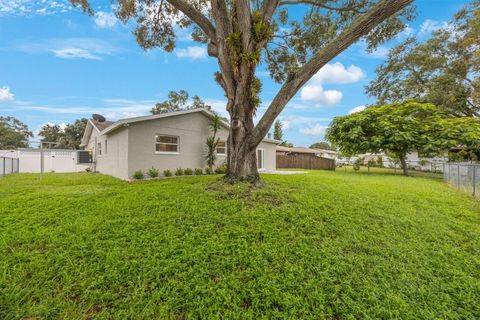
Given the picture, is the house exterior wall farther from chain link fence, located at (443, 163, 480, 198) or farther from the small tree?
chain link fence, located at (443, 163, 480, 198)

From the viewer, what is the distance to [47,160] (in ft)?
51.5

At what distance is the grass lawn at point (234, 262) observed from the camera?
76.1 inches

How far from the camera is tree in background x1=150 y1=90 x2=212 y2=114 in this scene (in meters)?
29.4

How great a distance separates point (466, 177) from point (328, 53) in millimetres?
7601

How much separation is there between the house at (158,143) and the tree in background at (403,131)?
8774 mm

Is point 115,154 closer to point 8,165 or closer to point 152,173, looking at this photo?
point 152,173

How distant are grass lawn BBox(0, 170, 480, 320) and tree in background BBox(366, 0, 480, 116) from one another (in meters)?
15.8

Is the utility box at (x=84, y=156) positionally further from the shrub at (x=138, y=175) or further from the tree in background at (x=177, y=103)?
the tree in background at (x=177, y=103)

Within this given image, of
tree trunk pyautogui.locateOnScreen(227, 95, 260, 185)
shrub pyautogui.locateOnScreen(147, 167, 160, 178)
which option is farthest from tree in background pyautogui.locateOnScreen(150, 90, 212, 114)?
tree trunk pyautogui.locateOnScreen(227, 95, 260, 185)

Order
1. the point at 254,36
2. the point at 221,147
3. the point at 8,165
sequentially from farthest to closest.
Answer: the point at 221,147
the point at 8,165
the point at 254,36

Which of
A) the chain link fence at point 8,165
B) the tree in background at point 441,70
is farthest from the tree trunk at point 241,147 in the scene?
the tree in background at point 441,70

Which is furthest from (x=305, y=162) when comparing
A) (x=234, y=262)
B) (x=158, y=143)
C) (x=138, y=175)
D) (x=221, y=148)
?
(x=234, y=262)

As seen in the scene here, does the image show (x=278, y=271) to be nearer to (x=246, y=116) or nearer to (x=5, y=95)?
(x=246, y=116)

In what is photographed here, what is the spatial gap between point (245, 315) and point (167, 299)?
81cm
